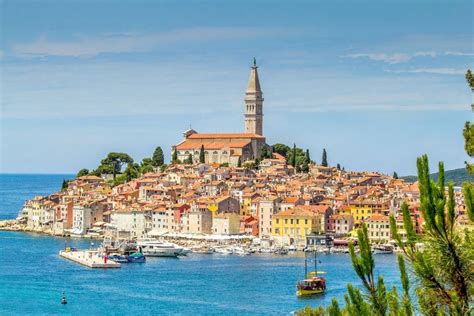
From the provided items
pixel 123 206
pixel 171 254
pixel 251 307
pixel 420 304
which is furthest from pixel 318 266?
pixel 420 304

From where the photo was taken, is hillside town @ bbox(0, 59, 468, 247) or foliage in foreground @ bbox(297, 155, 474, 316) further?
hillside town @ bbox(0, 59, 468, 247)

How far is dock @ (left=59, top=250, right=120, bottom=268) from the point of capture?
25.1 meters

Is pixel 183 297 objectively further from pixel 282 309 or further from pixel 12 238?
pixel 12 238

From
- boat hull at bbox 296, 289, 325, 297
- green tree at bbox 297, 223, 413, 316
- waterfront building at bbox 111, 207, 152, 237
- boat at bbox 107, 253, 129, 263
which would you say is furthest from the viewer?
waterfront building at bbox 111, 207, 152, 237

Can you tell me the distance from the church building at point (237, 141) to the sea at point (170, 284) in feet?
50.0

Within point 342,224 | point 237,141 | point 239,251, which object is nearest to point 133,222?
point 239,251

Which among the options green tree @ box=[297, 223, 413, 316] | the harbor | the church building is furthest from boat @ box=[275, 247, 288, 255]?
green tree @ box=[297, 223, 413, 316]

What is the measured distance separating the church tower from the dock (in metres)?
20.2

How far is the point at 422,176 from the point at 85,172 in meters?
43.9

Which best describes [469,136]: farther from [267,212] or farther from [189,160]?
[189,160]

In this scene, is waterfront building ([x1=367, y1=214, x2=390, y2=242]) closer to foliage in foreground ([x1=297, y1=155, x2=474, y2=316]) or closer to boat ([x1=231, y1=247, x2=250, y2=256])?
boat ([x1=231, y1=247, x2=250, y2=256])

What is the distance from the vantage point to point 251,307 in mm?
17422

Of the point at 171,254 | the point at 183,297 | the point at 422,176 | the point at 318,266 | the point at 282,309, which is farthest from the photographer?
the point at 171,254

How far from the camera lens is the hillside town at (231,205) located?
31.7 metres
